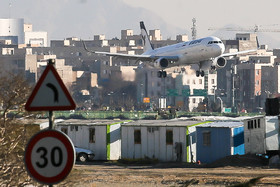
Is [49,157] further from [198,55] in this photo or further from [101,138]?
[198,55]

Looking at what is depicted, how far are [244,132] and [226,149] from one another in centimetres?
174

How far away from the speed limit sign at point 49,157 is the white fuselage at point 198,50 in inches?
3131

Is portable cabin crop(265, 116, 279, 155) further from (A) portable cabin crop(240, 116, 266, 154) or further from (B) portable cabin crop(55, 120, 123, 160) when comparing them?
(B) portable cabin crop(55, 120, 123, 160)

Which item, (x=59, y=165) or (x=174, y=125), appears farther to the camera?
(x=174, y=125)

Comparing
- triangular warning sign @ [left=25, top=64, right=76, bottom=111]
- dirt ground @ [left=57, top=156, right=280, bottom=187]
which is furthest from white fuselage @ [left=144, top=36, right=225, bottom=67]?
triangular warning sign @ [left=25, top=64, right=76, bottom=111]

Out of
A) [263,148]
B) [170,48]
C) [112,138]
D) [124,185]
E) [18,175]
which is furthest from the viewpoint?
[170,48]

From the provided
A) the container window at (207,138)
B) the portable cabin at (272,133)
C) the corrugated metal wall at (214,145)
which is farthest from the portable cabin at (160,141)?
the portable cabin at (272,133)

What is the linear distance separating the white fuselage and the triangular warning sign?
79.2m

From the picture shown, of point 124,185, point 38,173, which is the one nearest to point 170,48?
point 124,185

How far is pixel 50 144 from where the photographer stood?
453 inches

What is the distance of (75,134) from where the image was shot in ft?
203

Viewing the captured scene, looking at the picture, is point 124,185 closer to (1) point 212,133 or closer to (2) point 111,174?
(2) point 111,174

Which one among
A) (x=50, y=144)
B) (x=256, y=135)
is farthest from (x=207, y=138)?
(x=50, y=144)

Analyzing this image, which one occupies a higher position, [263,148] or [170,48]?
[170,48]
